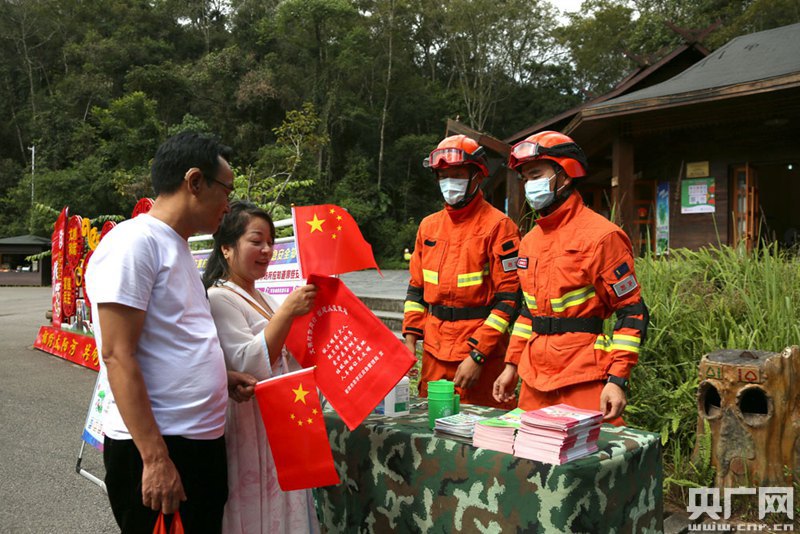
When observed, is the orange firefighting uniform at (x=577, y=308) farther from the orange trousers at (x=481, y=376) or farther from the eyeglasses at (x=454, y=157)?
the eyeglasses at (x=454, y=157)

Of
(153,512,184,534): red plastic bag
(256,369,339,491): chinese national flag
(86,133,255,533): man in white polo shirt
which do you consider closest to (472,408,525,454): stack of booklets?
(256,369,339,491): chinese national flag

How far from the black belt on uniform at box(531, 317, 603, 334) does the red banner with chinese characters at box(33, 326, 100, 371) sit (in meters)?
7.03

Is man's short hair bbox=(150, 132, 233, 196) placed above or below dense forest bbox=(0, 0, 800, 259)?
below

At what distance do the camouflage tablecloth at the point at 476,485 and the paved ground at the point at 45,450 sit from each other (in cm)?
194

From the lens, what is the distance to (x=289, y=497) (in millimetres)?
2328

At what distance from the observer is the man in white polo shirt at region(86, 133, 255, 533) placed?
1700 mm

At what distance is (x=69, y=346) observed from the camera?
912cm

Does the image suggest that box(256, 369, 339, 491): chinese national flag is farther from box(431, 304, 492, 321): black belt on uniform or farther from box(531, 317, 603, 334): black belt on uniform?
box(431, 304, 492, 321): black belt on uniform

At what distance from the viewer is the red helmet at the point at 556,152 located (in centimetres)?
275

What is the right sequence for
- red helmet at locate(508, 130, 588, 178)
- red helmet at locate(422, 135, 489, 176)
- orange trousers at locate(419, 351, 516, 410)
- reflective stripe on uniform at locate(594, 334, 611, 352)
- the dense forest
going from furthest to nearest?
the dense forest, orange trousers at locate(419, 351, 516, 410), red helmet at locate(422, 135, 489, 176), red helmet at locate(508, 130, 588, 178), reflective stripe on uniform at locate(594, 334, 611, 352)

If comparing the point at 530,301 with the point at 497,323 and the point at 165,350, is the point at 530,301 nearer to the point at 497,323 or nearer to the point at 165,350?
the point at 497,323

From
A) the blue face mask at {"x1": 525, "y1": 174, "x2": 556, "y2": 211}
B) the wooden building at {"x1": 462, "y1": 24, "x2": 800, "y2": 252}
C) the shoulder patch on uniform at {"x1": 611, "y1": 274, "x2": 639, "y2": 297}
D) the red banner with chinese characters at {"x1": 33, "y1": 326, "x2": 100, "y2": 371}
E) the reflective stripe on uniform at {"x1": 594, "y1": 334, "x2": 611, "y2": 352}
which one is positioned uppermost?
the wooden building at {"x1": 462, "y1": 24, "x2": 800, "y2": 252}

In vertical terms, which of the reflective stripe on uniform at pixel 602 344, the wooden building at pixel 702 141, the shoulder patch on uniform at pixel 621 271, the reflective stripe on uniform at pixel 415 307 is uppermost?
the wooden building at pixel 702 141

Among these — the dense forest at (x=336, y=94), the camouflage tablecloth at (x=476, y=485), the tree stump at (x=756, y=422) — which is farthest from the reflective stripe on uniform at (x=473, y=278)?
the dense forest at (x=336, y=94)
